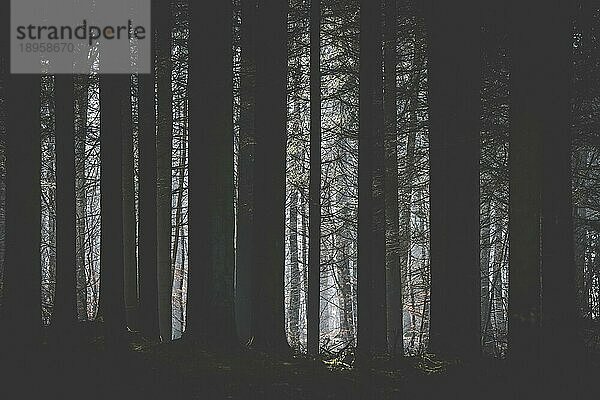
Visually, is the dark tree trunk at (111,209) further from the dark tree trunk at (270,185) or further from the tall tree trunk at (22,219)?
the dark tree trunk at (270,185)

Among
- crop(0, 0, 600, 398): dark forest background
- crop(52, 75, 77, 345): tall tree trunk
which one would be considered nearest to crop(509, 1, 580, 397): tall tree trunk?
crop(0, 0, 600, 398): dark forest background

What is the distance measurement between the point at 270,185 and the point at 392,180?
555cm

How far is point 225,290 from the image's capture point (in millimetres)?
A: 10617

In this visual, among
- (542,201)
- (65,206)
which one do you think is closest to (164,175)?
(65,206)

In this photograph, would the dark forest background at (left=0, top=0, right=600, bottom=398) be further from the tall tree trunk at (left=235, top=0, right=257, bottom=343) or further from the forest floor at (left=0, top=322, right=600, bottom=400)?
the forest floor at (left=0, top=322, right=600, bottom=400)

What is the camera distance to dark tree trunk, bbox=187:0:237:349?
10570mm

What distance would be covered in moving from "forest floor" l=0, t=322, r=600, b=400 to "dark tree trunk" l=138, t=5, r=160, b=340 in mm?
2803

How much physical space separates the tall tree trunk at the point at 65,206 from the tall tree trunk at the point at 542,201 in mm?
6645

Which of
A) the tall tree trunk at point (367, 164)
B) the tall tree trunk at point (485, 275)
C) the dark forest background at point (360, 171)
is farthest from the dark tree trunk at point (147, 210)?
the tall tree trunk at point (485, 275)

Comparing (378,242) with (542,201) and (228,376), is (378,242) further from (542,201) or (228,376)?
(542,201)

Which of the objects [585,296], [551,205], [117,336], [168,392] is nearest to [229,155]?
[117,336]

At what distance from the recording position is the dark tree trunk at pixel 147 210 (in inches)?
530

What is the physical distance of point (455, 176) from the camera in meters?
10.4

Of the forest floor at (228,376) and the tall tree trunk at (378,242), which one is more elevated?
the tall tree trunk at (378,242)
